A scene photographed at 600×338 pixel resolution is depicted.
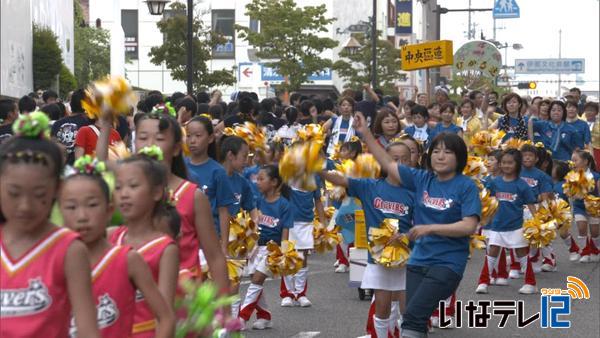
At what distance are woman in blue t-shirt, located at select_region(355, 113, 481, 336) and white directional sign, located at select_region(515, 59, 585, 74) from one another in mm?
96003

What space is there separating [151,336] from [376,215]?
12.8 feet

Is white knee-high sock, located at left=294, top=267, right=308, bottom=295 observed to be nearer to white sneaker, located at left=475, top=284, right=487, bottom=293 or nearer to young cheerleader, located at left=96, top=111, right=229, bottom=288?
white sneaker, located at left=475, top=284, right=487, bottom=293

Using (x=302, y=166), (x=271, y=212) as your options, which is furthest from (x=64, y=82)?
(x=302, y=166)

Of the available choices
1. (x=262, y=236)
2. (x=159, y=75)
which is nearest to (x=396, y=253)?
(x=262, y=236)

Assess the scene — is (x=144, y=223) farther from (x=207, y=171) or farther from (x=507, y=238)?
(x=507, y=238)

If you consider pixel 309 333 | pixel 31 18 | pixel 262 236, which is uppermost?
pixel 31 18

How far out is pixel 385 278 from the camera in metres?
8.96

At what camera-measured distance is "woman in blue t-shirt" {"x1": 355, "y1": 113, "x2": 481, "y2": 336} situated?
26.2 feet

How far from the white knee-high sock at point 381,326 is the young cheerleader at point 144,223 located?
3662 mm

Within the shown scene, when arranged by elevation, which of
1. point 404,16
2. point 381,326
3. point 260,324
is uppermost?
point 404,16

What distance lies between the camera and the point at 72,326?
185 inches

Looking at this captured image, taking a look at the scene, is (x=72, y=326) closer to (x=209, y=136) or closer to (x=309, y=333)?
(x=209, y=136)

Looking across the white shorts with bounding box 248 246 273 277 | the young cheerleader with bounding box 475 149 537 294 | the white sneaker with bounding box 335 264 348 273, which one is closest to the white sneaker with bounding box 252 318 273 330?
the white shorts with bounding box 248 246 273 277

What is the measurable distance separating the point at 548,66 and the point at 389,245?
98.3 m
